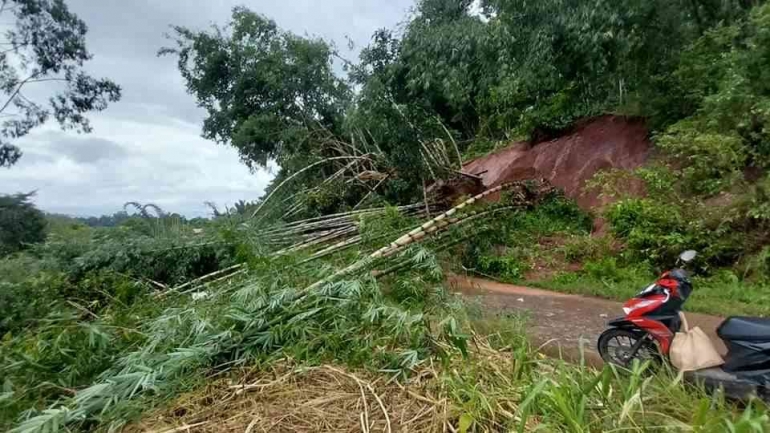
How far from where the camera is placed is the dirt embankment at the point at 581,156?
6.93m

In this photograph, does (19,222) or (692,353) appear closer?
(692,353)

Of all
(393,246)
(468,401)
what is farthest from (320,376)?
(393,246)

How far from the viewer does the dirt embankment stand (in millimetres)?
6934

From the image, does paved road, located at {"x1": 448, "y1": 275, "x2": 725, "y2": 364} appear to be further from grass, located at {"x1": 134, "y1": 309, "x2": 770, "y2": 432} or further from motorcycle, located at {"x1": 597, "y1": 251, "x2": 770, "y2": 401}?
grass, located at {"x1": 134, "y1": 309, "x2": 770, "y2": 432}

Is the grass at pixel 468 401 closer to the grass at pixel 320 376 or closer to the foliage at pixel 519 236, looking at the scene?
the grass at pixel 320 376

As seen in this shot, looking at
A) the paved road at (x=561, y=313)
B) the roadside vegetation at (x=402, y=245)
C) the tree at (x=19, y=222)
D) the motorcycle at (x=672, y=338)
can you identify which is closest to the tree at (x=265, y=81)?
the roadside vegetation at (x=402, y=245)

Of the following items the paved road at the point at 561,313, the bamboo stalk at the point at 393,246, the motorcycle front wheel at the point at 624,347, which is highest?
the bamboo stalk at the point at 393,246

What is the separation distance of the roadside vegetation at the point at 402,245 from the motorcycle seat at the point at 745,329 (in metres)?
0.36

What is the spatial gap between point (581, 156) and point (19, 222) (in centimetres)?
972

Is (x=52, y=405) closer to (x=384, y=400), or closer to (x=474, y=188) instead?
(x=384, y=400)

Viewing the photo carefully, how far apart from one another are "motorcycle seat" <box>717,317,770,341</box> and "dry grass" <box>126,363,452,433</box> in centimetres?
165

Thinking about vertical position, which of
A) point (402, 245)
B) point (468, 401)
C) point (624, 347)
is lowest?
point (624, 347)

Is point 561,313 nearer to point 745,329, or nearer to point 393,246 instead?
point 393,246

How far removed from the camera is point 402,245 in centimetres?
445
